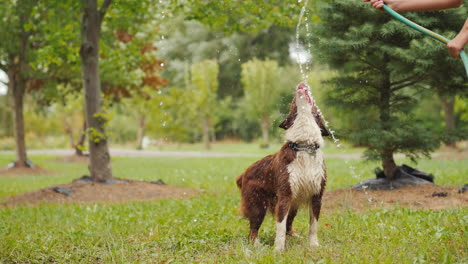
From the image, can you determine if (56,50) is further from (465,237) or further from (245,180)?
(465,237)

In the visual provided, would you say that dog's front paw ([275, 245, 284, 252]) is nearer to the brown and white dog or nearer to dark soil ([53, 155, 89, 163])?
the brown and white dog

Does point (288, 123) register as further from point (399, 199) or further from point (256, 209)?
point (399, 199)

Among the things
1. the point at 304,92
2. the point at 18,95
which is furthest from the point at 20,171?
the point at 304,92

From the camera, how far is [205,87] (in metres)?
27.5

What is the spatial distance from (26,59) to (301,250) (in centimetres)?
1533

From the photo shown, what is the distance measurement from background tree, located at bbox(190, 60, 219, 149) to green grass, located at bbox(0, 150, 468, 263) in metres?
17.3

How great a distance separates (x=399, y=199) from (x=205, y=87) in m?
20.8

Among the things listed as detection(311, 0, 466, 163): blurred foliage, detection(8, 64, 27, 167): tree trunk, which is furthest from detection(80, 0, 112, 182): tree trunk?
detection(8, 64, 27, 167): tree trunk

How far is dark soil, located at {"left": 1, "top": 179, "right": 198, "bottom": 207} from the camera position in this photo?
918cm

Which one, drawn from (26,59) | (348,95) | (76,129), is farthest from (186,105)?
(348,95)

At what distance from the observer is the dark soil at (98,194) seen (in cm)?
918

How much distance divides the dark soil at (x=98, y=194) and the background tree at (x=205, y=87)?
14.4m

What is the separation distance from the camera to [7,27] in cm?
1574

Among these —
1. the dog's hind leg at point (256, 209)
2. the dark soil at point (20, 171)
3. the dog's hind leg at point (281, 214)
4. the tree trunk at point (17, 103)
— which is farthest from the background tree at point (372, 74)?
the tree trunk at point (17, 103)
